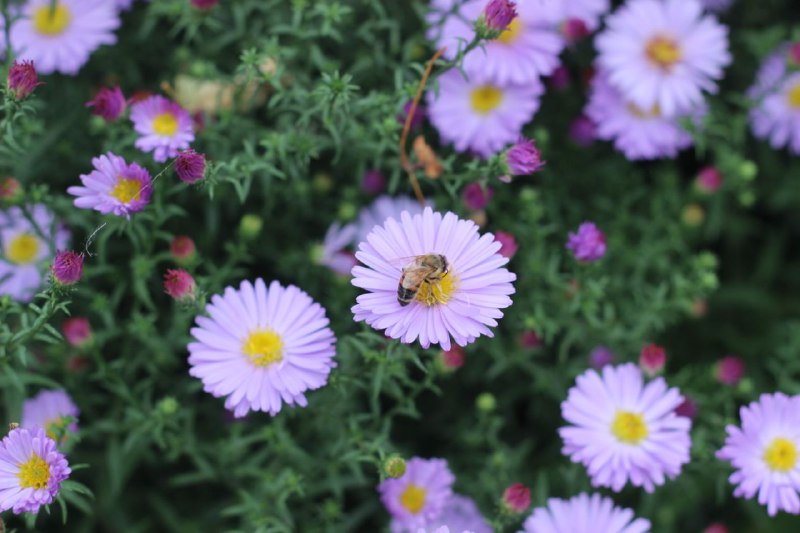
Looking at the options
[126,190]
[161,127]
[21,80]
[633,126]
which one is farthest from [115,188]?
[633,126]

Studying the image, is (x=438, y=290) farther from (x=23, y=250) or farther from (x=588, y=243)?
(x=23, y=250)

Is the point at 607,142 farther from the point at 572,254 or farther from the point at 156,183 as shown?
the point at 156,183

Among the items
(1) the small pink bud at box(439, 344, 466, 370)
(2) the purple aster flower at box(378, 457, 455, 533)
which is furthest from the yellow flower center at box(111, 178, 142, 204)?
(2) the purple aster flower at box(378, 457, 455, 533)

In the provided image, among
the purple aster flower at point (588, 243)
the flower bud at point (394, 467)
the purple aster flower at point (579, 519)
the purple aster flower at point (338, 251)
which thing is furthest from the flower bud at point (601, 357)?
the flower bud at point (394, 467)

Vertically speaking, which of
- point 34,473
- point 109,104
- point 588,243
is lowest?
point 34,473

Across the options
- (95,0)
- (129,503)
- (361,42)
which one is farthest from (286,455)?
(95,0)

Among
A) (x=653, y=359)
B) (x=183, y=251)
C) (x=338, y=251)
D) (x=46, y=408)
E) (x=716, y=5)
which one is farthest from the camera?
(x=716, y=5)

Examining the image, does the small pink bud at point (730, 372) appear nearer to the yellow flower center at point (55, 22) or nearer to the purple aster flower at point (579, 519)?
the purple aster flower at point (579, 519)
